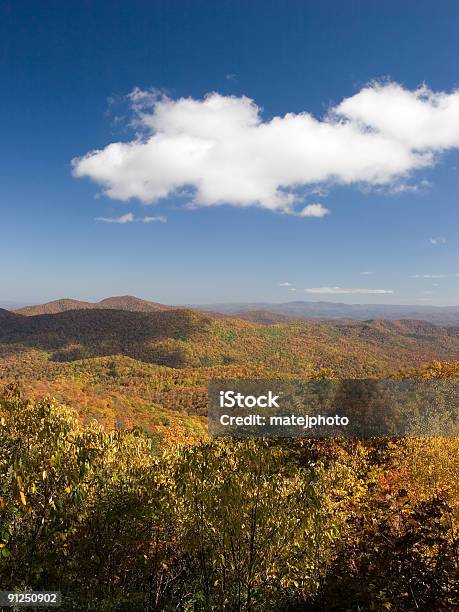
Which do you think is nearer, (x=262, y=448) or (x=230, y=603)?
(x=262, y=448)

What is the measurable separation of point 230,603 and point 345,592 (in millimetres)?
3348

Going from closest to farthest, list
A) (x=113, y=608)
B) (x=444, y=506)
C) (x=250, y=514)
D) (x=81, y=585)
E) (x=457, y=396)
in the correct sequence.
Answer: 1. (x=250, y=514)
2. (x=113, y=608)
3. (x=81, y=585)
4. (x=444, y=506)
5. (x=457, y=396)

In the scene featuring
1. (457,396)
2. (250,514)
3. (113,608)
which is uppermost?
(250,514)

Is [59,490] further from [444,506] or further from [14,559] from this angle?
[444,506]

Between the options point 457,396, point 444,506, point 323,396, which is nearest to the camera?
point 444,506

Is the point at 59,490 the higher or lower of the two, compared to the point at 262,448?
lower

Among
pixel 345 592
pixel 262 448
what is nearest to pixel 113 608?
pixel 262 448

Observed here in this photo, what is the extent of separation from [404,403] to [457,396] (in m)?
9.89

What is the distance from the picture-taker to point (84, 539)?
33.6ft

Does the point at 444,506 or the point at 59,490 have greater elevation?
the point at 59,490

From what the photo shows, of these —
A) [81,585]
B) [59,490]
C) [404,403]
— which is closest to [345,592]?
[81,585]

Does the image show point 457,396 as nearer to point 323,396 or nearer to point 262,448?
point 323,396

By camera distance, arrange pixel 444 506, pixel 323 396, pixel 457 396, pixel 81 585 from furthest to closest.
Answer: pixel 457 396, pixel 323 396, pixel 444 506, pixel 81 585

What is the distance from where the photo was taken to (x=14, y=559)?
8.81 meters
